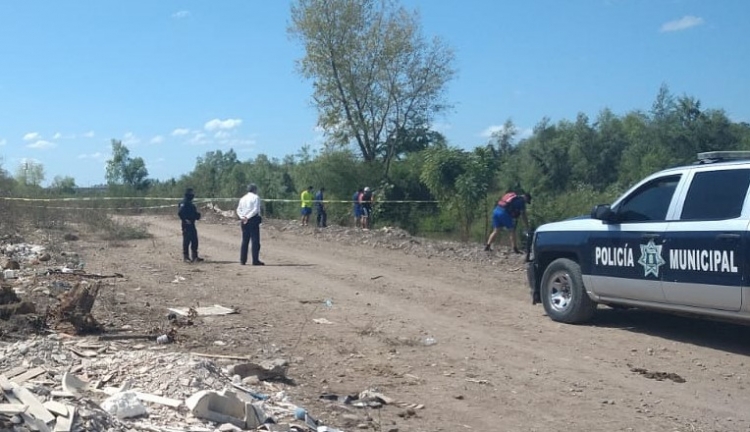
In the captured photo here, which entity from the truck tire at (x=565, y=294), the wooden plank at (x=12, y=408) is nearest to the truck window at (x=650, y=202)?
the truck tire at (x=565, y=294)

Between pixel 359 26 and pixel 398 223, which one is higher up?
pixel 359 26

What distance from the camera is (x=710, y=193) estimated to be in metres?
8.84

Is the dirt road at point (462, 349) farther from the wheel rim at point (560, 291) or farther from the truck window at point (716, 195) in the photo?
the truck window at point (716, 195)

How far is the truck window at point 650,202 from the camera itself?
941 centimetres

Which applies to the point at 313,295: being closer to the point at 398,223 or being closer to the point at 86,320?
the point at 86,320

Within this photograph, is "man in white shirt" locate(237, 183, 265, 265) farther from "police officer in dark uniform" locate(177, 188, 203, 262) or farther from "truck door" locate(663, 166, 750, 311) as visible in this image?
"truck door" locate(663, 166, 750, 311)

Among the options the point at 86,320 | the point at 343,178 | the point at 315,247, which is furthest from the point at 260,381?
the point at 343,178

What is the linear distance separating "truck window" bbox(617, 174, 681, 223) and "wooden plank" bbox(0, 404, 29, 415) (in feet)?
22.5

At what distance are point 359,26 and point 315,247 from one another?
63.1 feet

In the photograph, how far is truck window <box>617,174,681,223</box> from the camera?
371 inches

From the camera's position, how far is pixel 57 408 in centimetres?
542

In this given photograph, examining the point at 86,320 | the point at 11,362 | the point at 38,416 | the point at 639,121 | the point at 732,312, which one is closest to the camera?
the point at 38,416

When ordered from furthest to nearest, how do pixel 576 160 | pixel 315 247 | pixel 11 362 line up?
1. pixel 576 160
2. pixel 315 247
3. pixel 11 362

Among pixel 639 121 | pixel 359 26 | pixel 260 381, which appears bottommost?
pixel 260 381
